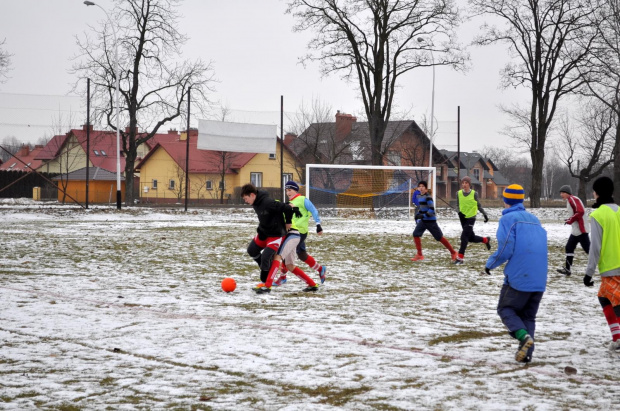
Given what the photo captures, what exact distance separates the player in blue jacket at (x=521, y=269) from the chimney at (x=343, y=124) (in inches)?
1672

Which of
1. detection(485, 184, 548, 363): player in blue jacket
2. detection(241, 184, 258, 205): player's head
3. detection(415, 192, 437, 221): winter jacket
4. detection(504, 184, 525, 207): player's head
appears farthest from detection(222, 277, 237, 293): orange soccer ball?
detection(415, 192, 437, 221): winter jacket

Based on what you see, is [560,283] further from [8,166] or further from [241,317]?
[8,166]

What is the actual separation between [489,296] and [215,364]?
5.26 meters

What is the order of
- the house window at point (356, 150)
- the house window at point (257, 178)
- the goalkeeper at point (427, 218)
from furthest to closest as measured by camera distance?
the house window at point (257, 178) → the house window at point (356, 150) → the goalkeeper at point (427, 218)

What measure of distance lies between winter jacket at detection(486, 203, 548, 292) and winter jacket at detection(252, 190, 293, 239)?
399cm

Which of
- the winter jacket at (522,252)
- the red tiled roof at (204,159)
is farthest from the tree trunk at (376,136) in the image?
the winter jacket at (522,252)

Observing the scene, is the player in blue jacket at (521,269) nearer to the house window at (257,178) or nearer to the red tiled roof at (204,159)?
the red tiled roof at (204,159)

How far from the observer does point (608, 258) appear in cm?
667

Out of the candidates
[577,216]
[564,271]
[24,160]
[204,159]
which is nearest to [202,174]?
[204,159]

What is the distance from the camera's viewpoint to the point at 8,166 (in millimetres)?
86250

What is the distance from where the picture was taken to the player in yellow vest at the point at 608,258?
6637mm

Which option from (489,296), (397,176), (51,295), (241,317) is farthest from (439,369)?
(397,176)

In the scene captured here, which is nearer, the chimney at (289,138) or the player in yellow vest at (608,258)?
the player in yellow vest at (608,258)

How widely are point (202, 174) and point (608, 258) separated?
2169 inches
